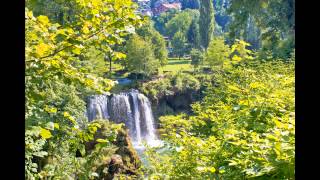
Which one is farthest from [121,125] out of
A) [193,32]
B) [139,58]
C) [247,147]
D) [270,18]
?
[193,32]

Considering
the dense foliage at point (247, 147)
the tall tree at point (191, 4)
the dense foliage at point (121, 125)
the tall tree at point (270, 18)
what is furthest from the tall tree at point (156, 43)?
the tall tree at point (191, 4)

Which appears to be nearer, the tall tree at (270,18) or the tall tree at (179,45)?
the tall tree at (270,18)

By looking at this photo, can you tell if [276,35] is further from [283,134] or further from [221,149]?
[283,134]

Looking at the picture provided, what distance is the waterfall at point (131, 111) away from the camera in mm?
27453

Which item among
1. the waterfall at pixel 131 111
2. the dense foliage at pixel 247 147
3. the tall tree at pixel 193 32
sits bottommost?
the waterfall at pixel 131 111

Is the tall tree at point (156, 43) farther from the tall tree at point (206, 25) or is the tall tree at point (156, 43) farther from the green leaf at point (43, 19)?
the green leaf at point (43, 19)

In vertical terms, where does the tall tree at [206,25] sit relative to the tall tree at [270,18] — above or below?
above

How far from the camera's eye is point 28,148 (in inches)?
135

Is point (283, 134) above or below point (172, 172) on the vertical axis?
above

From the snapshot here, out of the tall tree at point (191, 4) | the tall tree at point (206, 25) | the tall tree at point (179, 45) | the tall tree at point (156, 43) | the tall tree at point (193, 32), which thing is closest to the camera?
the tall tree at point (156, 43)

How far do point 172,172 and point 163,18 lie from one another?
98.9 metres

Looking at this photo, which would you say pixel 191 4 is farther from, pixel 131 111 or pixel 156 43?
pixel 131 111
